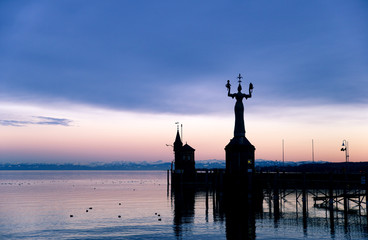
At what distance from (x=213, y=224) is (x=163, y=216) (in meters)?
8.61

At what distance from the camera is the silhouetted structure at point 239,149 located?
200 feet

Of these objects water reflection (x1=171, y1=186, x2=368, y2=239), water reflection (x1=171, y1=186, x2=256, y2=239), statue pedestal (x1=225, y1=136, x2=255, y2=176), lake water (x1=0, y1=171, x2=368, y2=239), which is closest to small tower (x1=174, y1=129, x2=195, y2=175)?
water reflection (x1=171, y1=186, x2=256, y2=239)

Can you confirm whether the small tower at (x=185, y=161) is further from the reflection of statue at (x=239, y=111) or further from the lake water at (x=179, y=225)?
the lake water at (x=179, y=225)

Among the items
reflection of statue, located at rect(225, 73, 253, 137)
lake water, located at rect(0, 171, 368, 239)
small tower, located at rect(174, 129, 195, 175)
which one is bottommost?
lake water, located at rect(0, 171, 368, 239)

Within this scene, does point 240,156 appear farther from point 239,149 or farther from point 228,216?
point 228,216

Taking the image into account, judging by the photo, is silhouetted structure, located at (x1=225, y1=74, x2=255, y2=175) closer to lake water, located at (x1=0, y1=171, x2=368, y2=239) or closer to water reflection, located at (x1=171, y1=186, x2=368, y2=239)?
water reflection, located at (x1=171, y1=186, x2=368, y2=239)

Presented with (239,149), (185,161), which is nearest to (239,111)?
(239,149)

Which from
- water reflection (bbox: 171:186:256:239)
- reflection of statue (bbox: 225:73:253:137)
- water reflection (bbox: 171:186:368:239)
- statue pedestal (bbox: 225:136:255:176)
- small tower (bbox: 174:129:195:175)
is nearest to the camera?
water reflection (bbox: 171:186:368:239)

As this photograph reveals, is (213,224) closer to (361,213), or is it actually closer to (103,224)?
(103,224)

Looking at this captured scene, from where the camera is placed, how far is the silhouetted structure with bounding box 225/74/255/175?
60.8 metres

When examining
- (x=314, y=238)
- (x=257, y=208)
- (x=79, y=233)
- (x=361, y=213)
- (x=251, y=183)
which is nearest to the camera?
(x=314, y=238)

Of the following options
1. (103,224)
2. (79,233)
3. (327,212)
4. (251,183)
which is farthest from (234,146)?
(79,233)

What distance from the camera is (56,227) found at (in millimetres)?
39000

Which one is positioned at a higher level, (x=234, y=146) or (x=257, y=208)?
(x=234, y=146)
